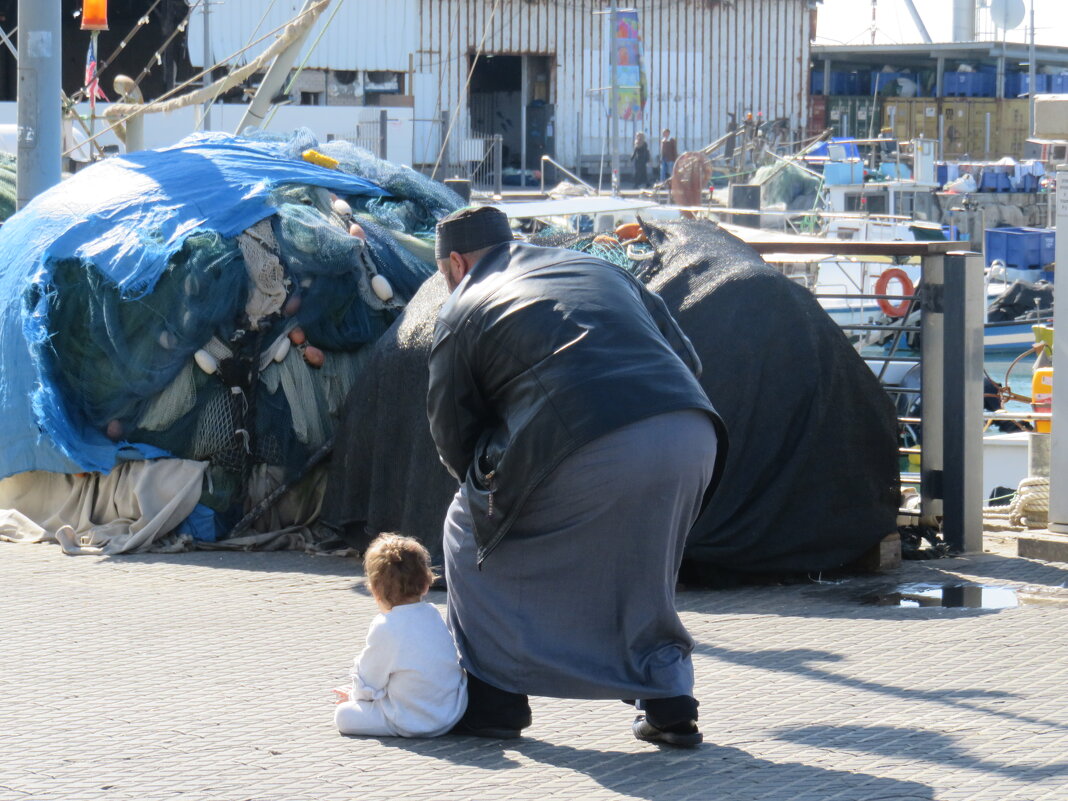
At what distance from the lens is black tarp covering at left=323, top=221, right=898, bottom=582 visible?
718 cm

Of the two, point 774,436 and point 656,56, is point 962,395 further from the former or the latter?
point 656,56

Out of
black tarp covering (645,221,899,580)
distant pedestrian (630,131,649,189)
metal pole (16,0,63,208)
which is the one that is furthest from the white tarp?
distant pedestrian (630,131,649,189)

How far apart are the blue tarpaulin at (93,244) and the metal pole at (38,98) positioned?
3.40ft

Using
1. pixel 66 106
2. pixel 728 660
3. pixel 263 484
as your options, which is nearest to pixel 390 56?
pixel 66 106

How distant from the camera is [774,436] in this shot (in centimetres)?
721

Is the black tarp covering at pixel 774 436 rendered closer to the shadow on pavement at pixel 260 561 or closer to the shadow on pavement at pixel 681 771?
→ the shadow on pavement at pixel 260 561

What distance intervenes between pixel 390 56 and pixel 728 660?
120 feet

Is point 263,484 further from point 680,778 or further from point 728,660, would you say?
point 680,778

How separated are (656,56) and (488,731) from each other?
46.4m

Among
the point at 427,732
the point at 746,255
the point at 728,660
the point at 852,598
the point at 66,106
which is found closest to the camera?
the point at 427,732

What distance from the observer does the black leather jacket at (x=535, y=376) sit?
14.0ft

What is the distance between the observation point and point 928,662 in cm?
560

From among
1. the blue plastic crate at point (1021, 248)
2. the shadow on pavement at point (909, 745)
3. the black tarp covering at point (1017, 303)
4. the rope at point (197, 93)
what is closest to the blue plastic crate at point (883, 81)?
the blue plastic crate at point (1021, 248)

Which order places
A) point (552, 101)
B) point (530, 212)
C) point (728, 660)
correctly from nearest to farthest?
1. point (728, 660)
2. point (530, 212)
3. point (552, 101)
